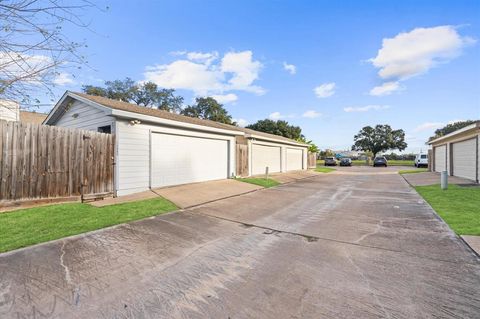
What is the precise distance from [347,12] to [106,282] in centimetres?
1129

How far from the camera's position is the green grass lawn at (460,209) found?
16.6 ft

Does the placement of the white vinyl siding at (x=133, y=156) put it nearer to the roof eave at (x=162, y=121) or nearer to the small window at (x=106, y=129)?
the roof eave at (x=162, y=121)

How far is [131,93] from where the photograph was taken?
37.5 metres

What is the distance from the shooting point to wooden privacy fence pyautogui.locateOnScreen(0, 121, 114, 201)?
596cm

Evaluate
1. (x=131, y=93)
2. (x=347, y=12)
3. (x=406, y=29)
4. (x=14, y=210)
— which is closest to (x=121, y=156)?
(x=14, y=210)

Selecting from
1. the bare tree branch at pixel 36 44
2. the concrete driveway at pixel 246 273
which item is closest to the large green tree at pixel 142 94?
the bare tree branch at pixel 36 44

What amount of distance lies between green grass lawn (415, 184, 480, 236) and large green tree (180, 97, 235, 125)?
37.1m

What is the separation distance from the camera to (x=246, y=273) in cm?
321

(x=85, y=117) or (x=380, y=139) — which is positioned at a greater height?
(x=380, y=139)

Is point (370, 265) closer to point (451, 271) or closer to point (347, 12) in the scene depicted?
point (451, 271)

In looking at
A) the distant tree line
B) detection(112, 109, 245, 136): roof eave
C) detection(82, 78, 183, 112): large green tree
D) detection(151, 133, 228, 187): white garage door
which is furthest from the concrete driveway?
detection(82, 78, 183, 112): large green tree

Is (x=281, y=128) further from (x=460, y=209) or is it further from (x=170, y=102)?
(x=460, y=209)

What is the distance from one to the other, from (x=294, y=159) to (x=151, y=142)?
1636cm

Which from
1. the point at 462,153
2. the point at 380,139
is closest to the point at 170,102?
the point at 462,153
